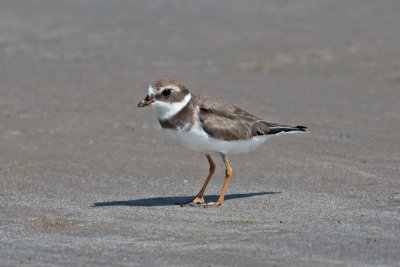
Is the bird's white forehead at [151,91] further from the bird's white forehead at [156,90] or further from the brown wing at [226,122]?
the brown wing at [226,122]

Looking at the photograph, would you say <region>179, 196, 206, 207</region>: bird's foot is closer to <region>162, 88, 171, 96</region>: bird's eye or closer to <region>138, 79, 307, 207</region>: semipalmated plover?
<region>138, 79, 307, 207</region>: semipalmated plover

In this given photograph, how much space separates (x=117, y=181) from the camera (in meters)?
7.75

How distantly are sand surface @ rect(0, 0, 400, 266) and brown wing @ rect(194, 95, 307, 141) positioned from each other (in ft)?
1.92

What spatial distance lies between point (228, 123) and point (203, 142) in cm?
34

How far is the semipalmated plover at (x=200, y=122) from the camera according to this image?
6.67 m

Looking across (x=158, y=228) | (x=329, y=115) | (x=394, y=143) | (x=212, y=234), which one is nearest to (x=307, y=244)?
(x=212, y=234)

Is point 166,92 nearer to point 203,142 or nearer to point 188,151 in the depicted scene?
point 203,142

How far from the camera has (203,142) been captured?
6.72 metres

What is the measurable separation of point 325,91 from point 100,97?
3467 millimetres

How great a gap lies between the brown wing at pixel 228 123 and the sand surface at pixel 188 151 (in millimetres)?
586

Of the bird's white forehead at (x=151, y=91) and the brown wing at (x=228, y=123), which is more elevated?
the bird's white forehead at (x=151, y=91)

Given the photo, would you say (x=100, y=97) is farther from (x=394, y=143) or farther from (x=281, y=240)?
(x=281, y=240)

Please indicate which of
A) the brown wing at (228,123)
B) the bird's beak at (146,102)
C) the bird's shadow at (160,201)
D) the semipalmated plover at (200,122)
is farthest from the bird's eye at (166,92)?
the bird's shadow at (160,201)

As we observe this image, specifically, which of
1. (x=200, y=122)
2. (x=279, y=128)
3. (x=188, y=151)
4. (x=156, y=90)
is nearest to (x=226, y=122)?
(x=200, y=122)
